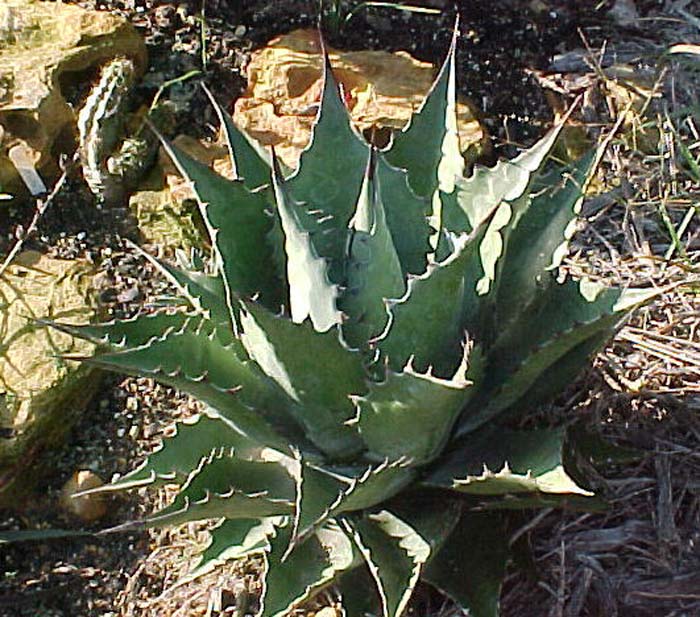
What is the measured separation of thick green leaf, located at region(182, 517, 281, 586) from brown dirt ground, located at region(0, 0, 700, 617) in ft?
0.84

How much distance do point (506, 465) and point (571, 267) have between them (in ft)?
2.88

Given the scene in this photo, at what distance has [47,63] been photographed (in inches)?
103

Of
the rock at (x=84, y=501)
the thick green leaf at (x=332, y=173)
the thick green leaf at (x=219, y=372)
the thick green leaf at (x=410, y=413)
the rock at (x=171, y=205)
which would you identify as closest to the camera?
the thick green leaf at (x=410, y=413)

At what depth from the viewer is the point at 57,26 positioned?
2695mm

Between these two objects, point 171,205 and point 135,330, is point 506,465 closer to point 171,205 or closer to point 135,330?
point 135,330

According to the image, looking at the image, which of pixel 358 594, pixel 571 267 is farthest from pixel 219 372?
pixel 571 267

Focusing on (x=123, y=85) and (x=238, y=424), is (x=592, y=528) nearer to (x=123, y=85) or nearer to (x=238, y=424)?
(x=238, y=424)

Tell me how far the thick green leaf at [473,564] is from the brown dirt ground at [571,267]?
131 millimetres

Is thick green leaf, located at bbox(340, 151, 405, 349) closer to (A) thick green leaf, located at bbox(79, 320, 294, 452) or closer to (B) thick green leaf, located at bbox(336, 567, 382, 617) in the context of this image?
(A) thick green leaf, located at bbox(79, 320, 294, 452)

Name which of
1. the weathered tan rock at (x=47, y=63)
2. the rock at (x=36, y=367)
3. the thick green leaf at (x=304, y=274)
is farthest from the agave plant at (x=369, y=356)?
the weathered tan rock at (x=47, y=63)

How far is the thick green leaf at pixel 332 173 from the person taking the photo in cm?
166

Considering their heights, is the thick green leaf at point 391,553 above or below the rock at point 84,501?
above

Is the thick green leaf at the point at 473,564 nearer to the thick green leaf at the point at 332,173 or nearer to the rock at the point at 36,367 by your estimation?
the thick green leaf at the point at 332,173

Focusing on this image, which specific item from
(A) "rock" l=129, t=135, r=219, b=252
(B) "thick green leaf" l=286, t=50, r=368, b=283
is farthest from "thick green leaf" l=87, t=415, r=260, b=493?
(A) "rock" l=129, t=135, r=219, b=252
